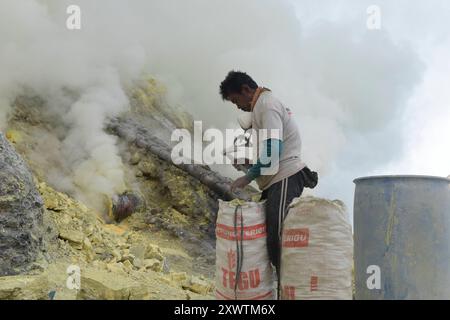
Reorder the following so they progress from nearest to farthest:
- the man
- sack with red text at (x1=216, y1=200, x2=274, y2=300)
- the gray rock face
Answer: sack with red text at (x1=216, y1=200, x2=274, y2=300), the man, the gray rock face

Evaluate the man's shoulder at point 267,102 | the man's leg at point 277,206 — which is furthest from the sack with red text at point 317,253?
the man's shoulder at point 267,102

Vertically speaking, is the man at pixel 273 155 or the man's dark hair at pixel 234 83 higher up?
the man's dark hair at pixel 234 83

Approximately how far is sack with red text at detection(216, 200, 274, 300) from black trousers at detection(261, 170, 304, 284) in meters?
0.03

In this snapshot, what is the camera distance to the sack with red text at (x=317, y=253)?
7.45 ft

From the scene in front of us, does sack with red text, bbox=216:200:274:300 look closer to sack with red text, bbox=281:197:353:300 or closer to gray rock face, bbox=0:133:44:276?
sack with red text, bbox=281:197:353:300

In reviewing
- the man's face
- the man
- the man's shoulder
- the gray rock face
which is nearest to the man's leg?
the man

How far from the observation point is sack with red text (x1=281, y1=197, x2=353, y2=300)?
2.27 m

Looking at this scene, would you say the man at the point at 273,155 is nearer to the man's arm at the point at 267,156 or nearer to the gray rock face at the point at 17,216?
the man's arm at the point at 267,156

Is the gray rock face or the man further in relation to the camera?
the gray rock face

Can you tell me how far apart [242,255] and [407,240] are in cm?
94

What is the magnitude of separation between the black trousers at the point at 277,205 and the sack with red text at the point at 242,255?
35mm

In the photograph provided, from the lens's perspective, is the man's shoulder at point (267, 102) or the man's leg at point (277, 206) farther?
the man's shoulder at point (267, 102)

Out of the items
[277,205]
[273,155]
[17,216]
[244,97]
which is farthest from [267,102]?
[17,216]
